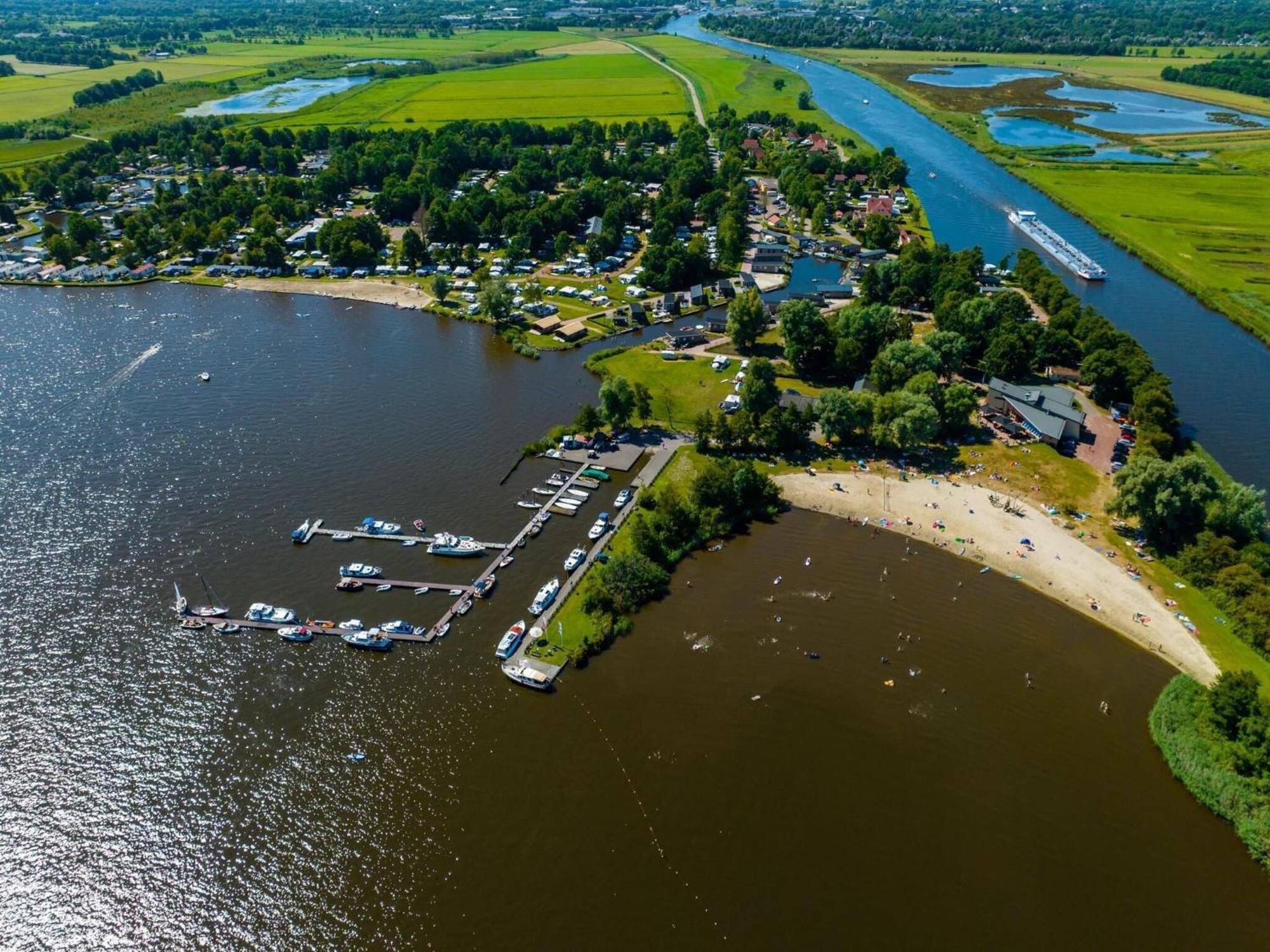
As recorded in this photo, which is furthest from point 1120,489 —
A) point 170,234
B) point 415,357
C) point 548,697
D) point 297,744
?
point 170,234

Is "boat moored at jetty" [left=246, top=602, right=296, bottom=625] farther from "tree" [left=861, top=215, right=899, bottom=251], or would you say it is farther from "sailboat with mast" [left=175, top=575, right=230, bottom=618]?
"tree" [left=861, top=215, right=899, bottom=251]

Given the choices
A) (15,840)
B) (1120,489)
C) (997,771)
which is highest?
(1120,489)

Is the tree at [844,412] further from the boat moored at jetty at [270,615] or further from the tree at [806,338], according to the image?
the boat moored at jetty at [270,615]

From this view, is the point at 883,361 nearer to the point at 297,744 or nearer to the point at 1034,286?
the point at 1034,286

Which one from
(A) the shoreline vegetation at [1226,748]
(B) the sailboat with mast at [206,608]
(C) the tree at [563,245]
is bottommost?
(B) the sailboat with mast at [206,608]

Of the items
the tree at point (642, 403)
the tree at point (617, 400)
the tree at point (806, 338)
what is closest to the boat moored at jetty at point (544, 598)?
the tree at point (617, 400)

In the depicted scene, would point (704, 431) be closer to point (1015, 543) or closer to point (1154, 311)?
point (1015, 543)
